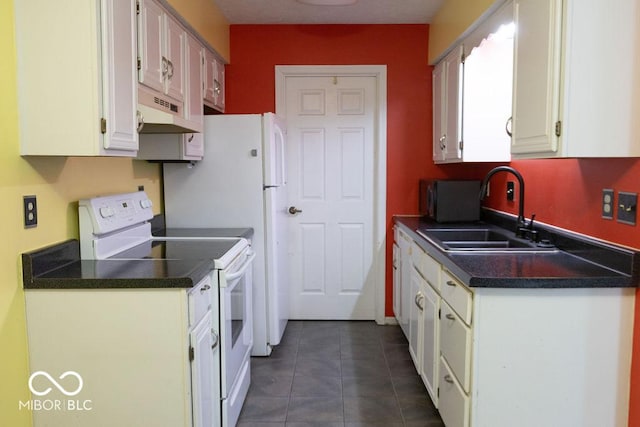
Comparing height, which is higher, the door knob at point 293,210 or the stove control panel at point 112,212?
the stove control panel at point 112,212

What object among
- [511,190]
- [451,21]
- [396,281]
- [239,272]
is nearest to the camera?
[239,272]

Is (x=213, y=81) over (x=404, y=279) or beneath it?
over

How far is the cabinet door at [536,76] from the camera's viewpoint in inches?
69.9

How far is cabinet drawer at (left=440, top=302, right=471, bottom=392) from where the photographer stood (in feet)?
6.27

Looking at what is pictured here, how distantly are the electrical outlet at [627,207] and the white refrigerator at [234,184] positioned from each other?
198 centimetres

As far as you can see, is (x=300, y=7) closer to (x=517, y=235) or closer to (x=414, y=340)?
(x=517, y=235)

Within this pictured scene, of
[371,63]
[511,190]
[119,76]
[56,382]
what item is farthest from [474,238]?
[56,382]

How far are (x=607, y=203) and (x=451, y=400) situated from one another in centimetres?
101

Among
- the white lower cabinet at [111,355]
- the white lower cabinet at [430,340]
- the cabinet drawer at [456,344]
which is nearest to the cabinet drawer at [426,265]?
the white lower cabinet at [430,340]

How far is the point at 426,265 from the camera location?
269 cm

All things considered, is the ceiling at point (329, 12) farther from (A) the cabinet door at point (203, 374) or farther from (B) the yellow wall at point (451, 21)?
(A) the cabinet door at point (203, 374)

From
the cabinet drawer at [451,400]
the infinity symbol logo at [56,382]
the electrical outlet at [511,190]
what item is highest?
the electrical outlet at [511,190]

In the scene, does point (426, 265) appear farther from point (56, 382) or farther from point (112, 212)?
point (56, 382)

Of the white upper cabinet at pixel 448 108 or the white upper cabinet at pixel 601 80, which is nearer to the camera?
the white upper cabinet at pixel 601 80
